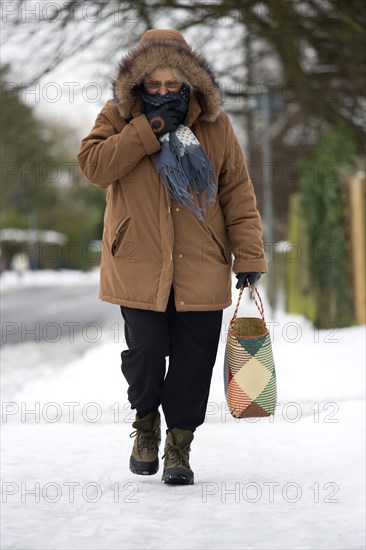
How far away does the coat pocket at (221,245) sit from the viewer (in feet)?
13.3

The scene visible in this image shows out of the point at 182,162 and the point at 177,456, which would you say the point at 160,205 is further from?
the point at 177,456

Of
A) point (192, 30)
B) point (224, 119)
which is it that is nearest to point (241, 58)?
point (192, 30)

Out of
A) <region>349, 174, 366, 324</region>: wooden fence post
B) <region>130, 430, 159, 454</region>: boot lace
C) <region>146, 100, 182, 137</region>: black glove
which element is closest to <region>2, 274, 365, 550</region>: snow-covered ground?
<region>130, 430, 159, 454</region>: boot lace

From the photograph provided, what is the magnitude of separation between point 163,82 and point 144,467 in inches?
63.2

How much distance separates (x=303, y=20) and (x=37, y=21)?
3461 millimetres

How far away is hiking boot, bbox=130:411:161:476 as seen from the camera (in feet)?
13.7

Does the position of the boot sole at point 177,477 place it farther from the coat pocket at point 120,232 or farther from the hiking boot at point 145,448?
the coat pocket at point 120,232

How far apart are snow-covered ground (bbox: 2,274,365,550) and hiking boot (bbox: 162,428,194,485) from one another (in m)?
0.05

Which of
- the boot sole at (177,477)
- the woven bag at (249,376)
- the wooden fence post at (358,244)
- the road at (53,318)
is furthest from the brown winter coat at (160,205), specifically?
the road at (53,318)

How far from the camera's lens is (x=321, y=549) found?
117 inches

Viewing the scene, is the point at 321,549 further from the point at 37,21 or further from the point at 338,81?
the point at 338,81

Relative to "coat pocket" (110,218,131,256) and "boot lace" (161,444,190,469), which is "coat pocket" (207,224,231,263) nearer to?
"coat pocket" (110,218,131,256)

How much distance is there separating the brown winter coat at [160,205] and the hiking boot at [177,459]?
1.86ft

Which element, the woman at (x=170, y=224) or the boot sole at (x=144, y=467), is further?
the boot sole at (x=144, y=467)
